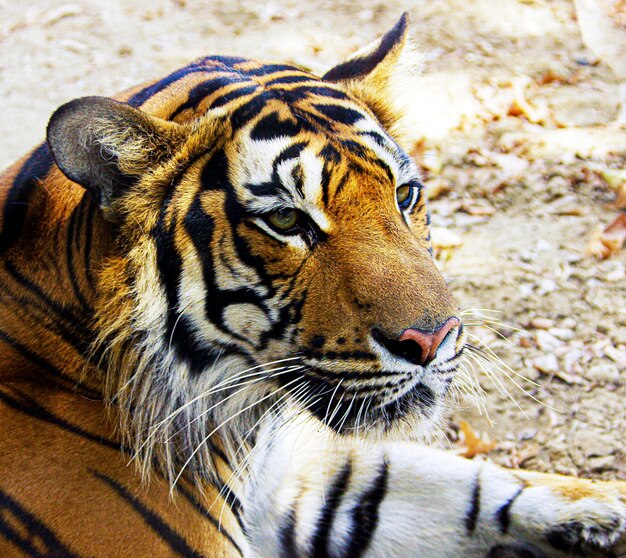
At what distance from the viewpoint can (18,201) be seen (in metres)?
1.88

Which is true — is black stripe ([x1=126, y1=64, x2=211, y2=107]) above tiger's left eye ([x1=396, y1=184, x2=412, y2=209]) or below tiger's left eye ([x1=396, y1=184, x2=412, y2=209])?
above

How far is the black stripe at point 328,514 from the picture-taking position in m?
2.37

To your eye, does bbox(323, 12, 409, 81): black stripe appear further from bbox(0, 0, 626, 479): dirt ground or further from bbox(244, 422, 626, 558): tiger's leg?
bbox(244, 422, 626, 558): tiger's leg

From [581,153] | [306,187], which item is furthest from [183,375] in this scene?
[581,153]

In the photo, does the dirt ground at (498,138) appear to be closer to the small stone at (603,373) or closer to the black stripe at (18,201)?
the small stone at (603,373)

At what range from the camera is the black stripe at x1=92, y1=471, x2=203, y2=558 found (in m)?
1.81

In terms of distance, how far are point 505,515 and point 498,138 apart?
2469 millimetres

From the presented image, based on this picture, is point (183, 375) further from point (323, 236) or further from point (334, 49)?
point (334, 49)

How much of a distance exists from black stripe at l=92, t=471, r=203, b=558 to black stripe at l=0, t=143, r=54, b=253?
1.96 ft

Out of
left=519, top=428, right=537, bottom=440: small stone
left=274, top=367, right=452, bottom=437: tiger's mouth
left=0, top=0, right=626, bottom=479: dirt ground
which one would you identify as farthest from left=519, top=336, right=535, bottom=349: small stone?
left=274, top=367, right=452, bottom=437: tiger's mouth

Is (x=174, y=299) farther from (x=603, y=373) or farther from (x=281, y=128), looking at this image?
(x=603, y=373)

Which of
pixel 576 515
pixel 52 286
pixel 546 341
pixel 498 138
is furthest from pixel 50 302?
pixel 498 138

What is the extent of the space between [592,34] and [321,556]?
409 cm

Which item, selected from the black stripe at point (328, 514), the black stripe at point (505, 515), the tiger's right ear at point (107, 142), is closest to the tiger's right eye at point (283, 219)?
the tiger's right ear at point (107, 142)
